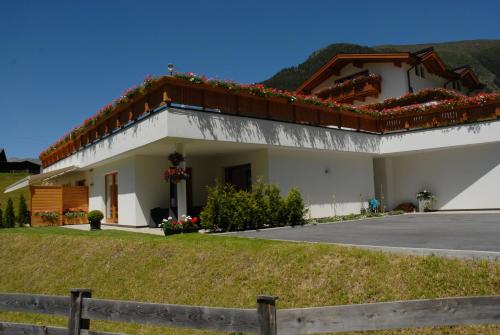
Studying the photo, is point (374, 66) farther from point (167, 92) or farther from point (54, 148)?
point (54, 148)

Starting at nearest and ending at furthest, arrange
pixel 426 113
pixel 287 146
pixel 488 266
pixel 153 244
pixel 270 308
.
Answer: pixel 270 308
pixel 488 266
pixel 153 244
pixel 287 146
pixel 426 113

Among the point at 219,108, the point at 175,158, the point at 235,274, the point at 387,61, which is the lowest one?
the point at 235,274

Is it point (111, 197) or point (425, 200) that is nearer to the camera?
point (425, 200)

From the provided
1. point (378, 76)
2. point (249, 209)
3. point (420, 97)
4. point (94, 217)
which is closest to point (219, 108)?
point (249, 209)

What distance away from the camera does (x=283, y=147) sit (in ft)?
56.7

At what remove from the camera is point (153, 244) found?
1162cm

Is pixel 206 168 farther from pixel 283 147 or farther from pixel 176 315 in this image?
pixel 176 315

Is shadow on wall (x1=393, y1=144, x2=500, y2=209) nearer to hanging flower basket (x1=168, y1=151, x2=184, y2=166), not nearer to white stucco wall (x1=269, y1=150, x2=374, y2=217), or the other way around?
white stucco wall (x1=269, y1=150, x2=374, y2=217)

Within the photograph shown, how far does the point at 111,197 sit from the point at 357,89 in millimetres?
16660

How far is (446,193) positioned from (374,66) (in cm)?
1108

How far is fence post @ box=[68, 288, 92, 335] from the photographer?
16.8ft

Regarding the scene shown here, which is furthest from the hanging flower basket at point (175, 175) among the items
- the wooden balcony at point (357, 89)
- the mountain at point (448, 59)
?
the mountain at point (448, 59)

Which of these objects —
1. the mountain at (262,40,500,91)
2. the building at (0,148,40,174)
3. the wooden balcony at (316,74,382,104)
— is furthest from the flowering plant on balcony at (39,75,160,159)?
the building at (0,148,40,174)

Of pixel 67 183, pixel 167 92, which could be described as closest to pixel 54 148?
pixel 67 183
